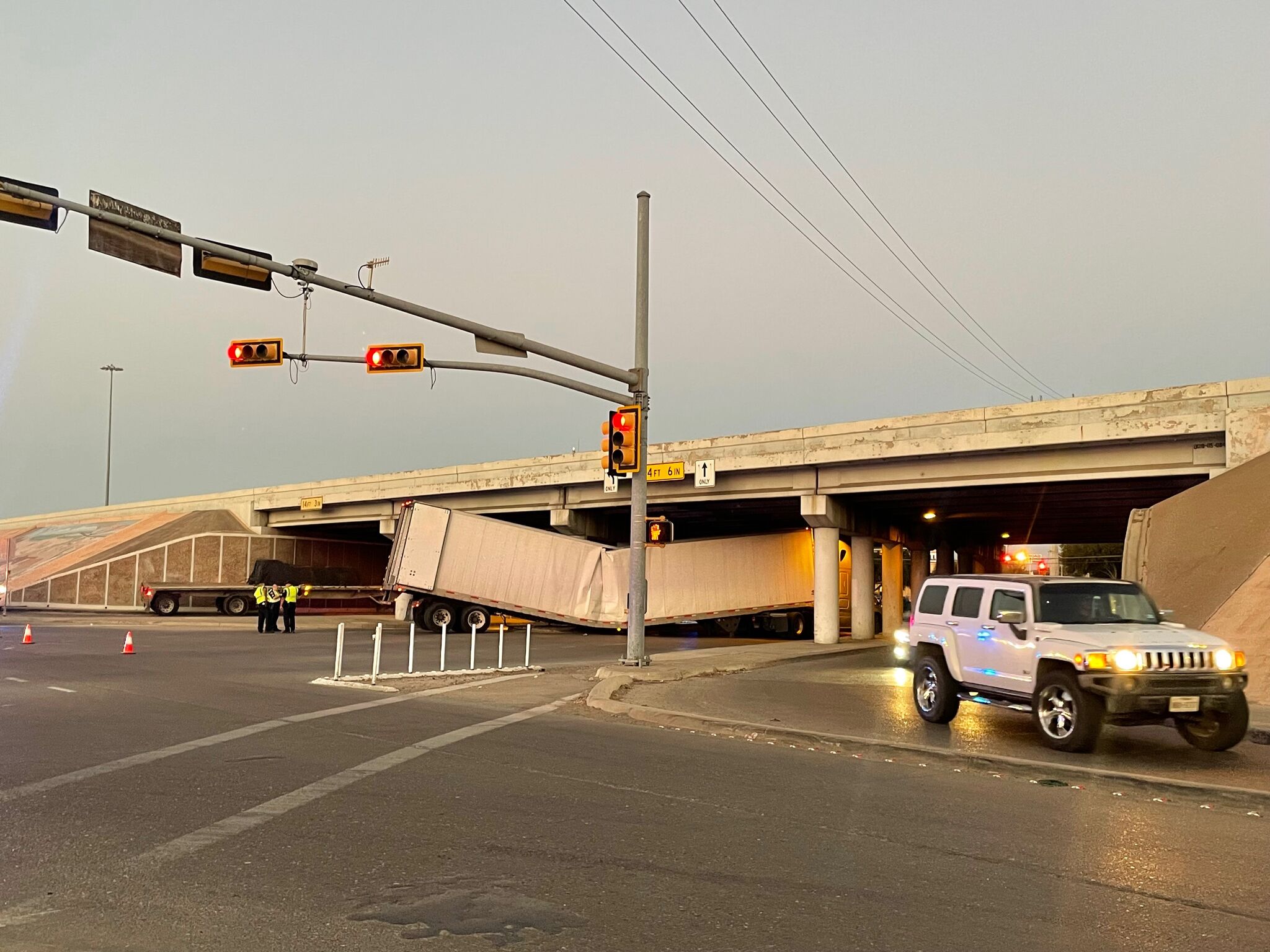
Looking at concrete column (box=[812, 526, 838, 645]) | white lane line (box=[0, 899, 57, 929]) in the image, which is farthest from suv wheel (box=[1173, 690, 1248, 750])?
concrete column (box=[812, 526, 838, 645])

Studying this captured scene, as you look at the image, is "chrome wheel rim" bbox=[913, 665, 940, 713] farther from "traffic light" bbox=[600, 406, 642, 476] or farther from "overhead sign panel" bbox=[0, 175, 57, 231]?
"overhead sign panel" bbox=[0, 175, 57, 231]

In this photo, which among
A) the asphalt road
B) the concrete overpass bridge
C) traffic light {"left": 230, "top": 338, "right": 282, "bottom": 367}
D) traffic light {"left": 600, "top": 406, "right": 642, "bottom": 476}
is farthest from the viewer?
the concrete overpass bridge

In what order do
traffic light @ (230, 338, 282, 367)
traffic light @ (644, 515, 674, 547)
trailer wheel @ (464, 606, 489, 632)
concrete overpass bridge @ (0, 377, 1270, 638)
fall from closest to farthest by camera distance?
traffic light @ (230, 338, 282, 367) → traffic light @ (644, 515, 674, 547) → concrete overpass bridge @ (0, 377, 1270, 638) → trailer wheel @ (464, 606, 489, 632)

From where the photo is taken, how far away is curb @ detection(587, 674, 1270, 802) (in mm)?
8938

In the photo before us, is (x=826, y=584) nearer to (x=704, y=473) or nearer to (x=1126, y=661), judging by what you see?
(x=704, y=473)

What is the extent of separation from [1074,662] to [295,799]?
25.1 ft

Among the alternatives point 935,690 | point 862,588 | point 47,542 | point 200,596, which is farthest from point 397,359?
point 47,542

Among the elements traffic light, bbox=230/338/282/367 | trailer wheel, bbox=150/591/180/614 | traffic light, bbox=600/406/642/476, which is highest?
traffic light, bbox=230/338/282/367

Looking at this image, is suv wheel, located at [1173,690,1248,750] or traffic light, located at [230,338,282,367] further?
traffic light, located at [230,338,282,367]

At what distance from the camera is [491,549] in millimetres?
35594

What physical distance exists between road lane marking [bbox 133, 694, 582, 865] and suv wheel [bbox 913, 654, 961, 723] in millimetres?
5412


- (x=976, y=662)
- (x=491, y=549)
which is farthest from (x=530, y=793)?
(x=491, y=549)

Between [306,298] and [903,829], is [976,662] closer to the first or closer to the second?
[903,829]

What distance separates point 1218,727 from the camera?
35.3 ft
